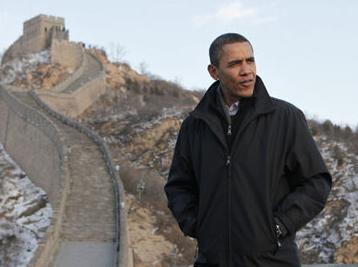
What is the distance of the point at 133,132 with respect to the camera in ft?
102

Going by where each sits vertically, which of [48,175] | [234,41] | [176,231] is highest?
[234,41]

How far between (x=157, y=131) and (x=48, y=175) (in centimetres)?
879

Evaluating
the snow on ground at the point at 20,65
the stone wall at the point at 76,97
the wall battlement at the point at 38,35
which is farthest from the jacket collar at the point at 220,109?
the wall battlement at the point at 38,35

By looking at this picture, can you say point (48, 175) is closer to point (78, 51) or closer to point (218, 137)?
point (218, 137)

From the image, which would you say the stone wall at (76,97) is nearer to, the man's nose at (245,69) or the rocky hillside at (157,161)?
the rocky hillside at (157,161)

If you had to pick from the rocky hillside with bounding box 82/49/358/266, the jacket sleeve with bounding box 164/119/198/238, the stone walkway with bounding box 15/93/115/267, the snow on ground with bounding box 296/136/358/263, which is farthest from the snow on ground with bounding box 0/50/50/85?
the jacket sleeve with bounding box 164/119/198/238

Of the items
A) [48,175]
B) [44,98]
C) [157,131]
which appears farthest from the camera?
[44,98]

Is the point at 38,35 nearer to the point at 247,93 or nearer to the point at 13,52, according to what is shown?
the point at 13,52

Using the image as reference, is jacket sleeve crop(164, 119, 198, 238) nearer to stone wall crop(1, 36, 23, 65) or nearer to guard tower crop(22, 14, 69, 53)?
guard tower crop(22, 14, 69, 53)

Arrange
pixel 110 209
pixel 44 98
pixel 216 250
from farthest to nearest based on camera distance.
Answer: pixel 44 98 < pixel 110 209 < pixel 216 250

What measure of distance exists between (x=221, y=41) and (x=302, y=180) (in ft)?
3.12

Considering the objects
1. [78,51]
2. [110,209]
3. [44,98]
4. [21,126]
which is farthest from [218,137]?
[78,51]

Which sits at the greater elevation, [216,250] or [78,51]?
[78,51]

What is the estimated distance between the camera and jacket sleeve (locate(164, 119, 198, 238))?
3.55 meters
